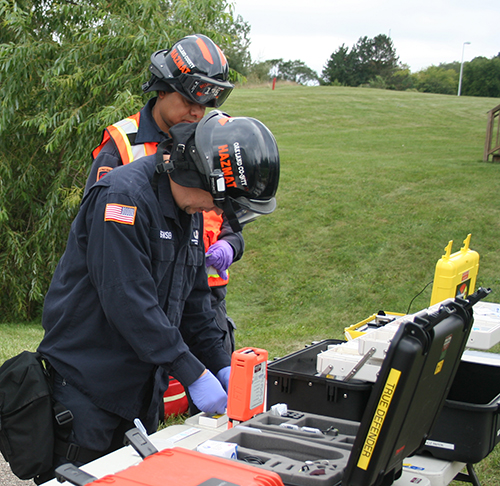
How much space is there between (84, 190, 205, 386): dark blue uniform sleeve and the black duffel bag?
1.04 feet

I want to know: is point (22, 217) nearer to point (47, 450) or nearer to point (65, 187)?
point (65, 187)

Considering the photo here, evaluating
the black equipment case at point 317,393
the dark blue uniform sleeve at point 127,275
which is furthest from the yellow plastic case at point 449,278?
the dark blue uniform sleeve at point 127,275

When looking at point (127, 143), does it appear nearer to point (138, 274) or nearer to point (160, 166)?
point (160, 166)

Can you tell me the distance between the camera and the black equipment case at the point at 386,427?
143cm

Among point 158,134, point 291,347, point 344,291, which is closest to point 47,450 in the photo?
point 158,134

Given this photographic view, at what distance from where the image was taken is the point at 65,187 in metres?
7.52

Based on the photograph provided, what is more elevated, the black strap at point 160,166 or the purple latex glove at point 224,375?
the black strap at point 160,166

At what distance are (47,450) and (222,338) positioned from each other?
2.62ft

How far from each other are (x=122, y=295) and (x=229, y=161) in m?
0.51

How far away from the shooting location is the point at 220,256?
10.5 feet

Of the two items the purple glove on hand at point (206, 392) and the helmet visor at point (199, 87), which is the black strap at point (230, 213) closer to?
the purple glove on hand at point (206, 392)

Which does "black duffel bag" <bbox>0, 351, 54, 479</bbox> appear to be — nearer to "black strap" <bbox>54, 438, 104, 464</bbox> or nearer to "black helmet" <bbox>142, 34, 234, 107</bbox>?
"black strap" <bbox>54, 438, 104, 464</bbox>

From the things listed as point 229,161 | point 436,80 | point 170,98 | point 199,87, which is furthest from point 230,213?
point 436,80

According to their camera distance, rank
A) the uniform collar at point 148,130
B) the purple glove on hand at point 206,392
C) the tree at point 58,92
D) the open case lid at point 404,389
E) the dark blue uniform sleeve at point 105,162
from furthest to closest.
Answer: the tree at point 58,92
the uniform collar at point 148,130
the dark blue uniform sleeve at point 105,162
the purple glove on hand at point 206,392
the open case lid at point 404,389
